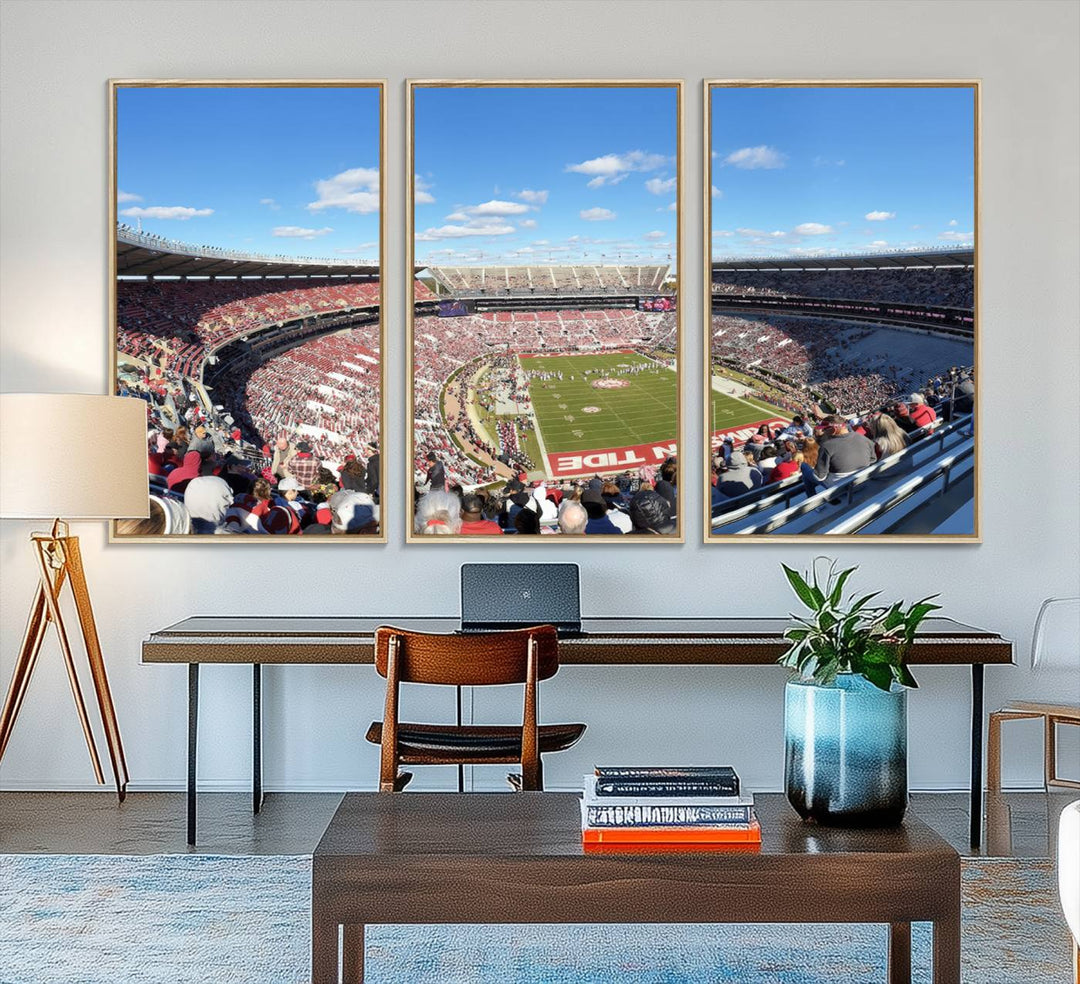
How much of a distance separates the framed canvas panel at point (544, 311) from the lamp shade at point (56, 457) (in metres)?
1.07

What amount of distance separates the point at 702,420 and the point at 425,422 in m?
1.02

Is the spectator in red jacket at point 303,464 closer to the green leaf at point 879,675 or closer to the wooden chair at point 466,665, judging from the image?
the wooden chair at point 466,665

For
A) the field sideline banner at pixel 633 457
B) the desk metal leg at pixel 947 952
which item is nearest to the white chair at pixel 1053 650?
the field sideline banner at pixel 633 457

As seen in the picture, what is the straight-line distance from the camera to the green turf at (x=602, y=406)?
4.57 meters

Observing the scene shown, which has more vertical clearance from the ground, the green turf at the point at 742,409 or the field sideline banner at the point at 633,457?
the green turf at the point at 742,409

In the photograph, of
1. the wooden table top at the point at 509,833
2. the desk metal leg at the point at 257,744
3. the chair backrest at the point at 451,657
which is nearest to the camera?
the wooden table top at the point at 509,833

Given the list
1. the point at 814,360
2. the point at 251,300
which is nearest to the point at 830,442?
the point at 814,360

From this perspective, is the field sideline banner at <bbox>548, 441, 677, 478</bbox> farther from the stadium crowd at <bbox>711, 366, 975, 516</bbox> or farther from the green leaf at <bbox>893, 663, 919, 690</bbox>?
the green leaf at <bbox>893, 663, 919, 690</bbox>

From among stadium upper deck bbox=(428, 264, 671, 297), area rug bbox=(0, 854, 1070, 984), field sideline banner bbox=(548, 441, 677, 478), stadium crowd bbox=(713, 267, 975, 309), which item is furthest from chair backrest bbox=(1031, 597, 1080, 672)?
stadium upper deck bbox=(428, 264, 671, 297)

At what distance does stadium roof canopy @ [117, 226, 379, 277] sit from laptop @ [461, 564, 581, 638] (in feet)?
4.16

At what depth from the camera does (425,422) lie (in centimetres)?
458

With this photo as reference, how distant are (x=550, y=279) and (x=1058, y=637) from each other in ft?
7.34

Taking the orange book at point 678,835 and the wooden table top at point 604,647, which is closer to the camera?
the orange book at point 678,835

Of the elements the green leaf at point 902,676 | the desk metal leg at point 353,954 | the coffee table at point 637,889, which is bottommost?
the desk metal leg at point 353,954
